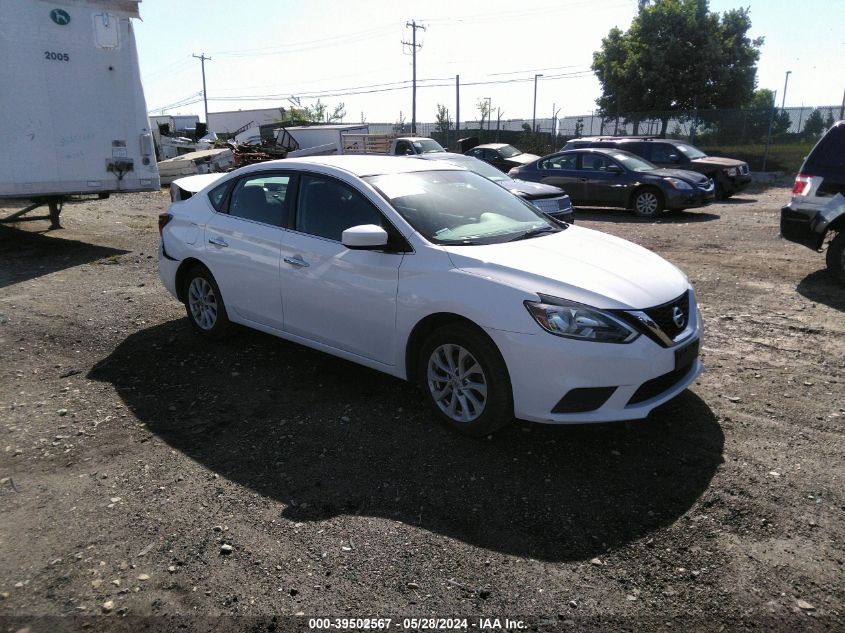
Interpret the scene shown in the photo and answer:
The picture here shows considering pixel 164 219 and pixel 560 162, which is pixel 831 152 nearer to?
pixel 164 219

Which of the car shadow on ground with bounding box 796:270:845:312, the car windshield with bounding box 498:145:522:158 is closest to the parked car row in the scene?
the car windshield with bounding box 498:145:522:158

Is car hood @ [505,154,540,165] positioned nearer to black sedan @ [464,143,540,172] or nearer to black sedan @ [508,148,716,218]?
black sedan @ [464,143,540,172]

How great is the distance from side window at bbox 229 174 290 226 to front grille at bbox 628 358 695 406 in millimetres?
2934

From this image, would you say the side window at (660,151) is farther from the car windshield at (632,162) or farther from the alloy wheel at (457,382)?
the alloy wheel at (457,382)

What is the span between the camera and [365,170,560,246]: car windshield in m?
4.33

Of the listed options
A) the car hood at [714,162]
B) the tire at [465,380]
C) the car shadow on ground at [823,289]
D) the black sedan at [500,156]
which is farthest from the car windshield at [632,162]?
the tire at [465,380]

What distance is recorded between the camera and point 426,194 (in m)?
4.62

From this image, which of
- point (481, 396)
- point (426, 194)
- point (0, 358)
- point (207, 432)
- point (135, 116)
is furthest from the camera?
point (135, 116)

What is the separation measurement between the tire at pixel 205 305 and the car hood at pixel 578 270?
2.50 meters

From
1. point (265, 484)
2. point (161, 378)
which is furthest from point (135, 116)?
point (265, 484)

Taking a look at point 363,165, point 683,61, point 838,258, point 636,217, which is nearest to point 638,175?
point 636,217

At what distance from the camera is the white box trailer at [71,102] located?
29.4 feet

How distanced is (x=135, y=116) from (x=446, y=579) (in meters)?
9.89

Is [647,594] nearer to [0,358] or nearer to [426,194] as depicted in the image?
[426,194]
